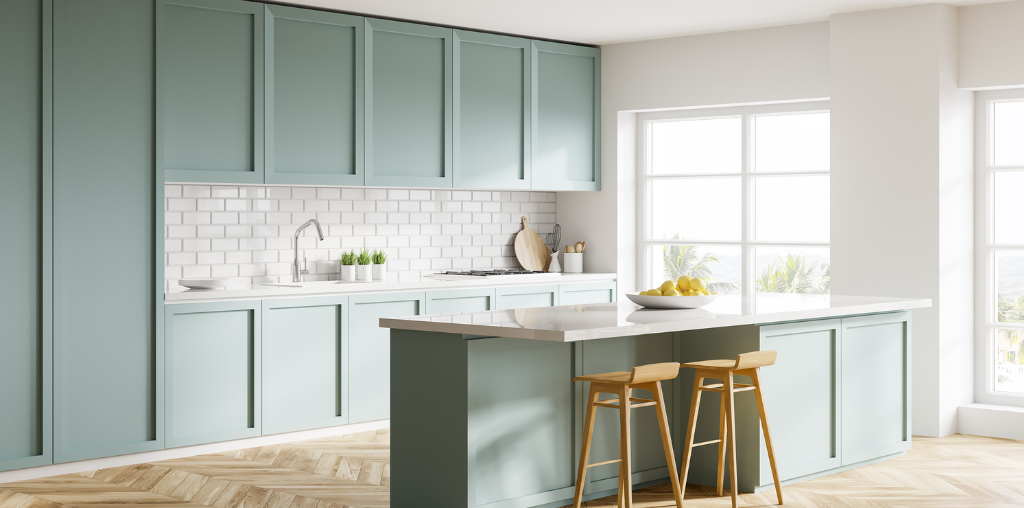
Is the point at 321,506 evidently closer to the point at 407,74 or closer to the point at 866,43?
the point at 407,74

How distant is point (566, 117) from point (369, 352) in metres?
2.27

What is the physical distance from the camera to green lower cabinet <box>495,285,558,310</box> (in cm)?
637

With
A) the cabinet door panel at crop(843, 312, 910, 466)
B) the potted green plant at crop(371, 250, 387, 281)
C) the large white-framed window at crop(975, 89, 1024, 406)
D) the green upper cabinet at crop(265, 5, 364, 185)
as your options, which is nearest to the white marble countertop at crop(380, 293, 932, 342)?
the cabinet door panel at crop(843, 312, 910, 466)

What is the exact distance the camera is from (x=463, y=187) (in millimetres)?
6422

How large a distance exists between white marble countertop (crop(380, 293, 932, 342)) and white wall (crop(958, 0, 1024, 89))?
1.56 m

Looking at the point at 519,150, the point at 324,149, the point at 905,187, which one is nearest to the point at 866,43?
the point at 905,187

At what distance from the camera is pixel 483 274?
6.57 m

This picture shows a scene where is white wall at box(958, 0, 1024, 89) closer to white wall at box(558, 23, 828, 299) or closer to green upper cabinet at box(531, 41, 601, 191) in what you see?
white wall at box(558, 23, 828, 299)

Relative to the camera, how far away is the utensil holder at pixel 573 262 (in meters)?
7.21

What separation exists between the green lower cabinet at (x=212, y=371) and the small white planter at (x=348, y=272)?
926 mm

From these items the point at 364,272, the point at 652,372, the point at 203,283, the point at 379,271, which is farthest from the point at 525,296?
the point at 652,372

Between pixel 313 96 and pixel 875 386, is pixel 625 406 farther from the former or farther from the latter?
pixel 313 96

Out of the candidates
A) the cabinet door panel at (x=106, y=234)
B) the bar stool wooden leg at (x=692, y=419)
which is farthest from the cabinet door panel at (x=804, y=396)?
the cabinet door panel at (x=106, y=234)

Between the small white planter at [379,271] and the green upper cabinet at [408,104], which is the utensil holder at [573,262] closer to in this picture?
the green upper cabinet at [408,104]
